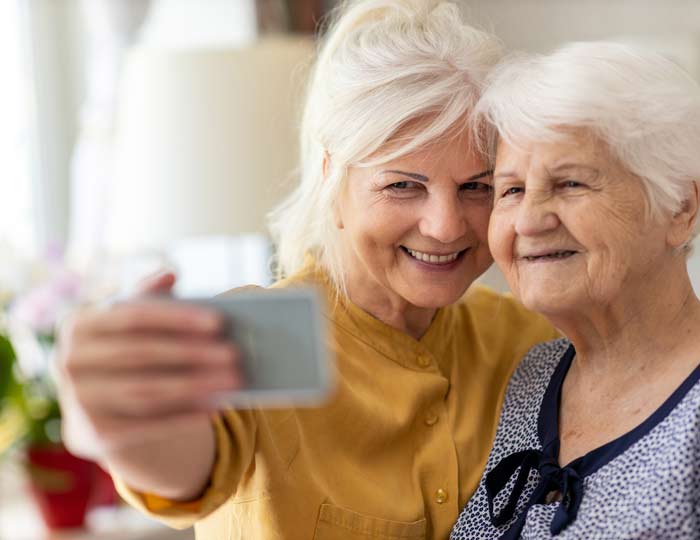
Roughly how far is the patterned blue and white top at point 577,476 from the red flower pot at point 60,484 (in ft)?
2.73

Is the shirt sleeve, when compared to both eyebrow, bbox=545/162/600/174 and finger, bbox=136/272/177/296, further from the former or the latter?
eyebrow, bbox=545/162/600/174

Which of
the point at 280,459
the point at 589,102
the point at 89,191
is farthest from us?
the point at 89,191

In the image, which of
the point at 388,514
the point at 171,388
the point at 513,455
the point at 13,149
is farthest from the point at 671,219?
the point at 13,149

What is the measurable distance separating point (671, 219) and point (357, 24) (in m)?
0.65

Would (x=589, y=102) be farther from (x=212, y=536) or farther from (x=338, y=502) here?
(x=212, y=536)

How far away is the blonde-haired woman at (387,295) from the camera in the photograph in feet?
5.24

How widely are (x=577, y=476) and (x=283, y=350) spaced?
66 centimetres

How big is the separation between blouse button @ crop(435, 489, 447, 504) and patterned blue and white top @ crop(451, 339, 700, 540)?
43mm

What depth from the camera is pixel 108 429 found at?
103cm

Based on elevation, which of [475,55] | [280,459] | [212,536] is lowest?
[212,536]

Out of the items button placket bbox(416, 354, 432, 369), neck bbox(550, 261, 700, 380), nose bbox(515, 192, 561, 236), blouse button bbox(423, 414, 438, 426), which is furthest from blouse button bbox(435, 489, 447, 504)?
nose bbox(515, 192, 561, 236)

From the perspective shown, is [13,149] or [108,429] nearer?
[108,429]

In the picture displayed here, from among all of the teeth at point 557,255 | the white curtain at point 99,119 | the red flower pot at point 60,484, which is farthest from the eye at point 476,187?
the white curtain at point 99,119

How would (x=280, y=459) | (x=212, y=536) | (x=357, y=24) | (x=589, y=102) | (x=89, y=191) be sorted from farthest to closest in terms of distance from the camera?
1. (x=89, y=191)
2. (x=357, y=24)
3. (x=212, y=536)
4. (x=280, y=459)
5. (x=589, y=102)
